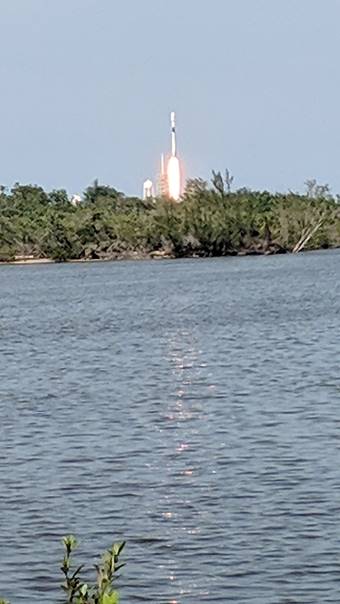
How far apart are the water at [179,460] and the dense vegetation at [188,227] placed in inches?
2582

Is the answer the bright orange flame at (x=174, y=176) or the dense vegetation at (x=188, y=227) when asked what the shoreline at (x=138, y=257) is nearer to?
the dense vegetation at (x=188, y=227)

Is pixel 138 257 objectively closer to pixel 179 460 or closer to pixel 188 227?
pixel 188 227

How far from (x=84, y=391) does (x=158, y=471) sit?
29.1 feet

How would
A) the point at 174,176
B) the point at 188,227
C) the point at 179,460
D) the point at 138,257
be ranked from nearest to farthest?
the point at 179,460 < the point at 188,227 < the point at 138,257 < the point at 174,176

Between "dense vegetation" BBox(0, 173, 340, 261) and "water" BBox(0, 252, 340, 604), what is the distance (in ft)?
215

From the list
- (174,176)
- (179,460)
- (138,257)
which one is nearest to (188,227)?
(138,257)

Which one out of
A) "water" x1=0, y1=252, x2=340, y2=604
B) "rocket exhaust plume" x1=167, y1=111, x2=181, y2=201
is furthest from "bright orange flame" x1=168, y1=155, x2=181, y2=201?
"water" x1=0, y1=252, x2=340, y2=604

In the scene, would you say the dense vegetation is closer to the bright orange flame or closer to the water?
the bright orange flame

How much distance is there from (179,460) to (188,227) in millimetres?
87830

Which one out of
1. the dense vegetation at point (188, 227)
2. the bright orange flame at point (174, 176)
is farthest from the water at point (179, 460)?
the bright orange flame at point (174, 176)

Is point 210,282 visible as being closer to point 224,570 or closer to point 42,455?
point 42,455

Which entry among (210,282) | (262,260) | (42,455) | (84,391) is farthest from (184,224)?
(42,455)

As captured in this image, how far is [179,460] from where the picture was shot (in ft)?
56.9

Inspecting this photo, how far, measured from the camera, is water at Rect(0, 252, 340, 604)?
40.1 feet
